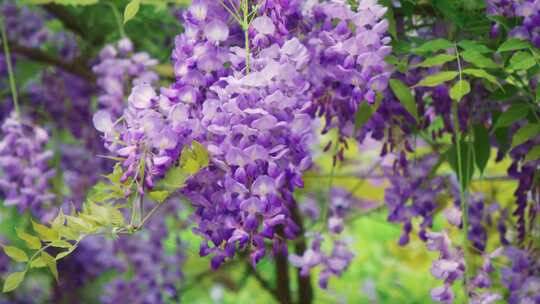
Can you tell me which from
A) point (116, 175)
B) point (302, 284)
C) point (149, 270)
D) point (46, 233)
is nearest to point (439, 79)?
point (116, 175)

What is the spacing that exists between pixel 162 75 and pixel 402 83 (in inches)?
38.4

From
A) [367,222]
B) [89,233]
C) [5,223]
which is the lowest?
[367,222]

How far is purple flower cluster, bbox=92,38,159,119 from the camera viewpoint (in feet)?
6.39

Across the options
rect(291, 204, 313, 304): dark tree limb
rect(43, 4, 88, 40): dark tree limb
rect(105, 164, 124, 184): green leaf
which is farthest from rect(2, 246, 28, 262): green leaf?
rect(291, 204, 313, 304): dark tree limb

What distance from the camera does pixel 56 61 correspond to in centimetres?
240

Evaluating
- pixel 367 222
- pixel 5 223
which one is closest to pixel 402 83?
pixel 5 223

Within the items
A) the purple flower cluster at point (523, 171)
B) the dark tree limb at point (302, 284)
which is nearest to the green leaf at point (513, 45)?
the purple flower cluster at point (523, 171)

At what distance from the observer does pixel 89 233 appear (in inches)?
49.4

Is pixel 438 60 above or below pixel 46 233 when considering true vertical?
above

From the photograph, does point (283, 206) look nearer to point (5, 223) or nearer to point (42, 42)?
point (42, 42)

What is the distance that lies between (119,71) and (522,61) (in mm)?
926

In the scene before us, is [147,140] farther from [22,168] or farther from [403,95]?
[22,168]

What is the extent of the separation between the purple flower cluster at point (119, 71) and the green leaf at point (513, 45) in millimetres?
824

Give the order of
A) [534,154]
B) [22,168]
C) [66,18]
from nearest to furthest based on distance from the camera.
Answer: [534,154] < [22,168] < [66,18]
